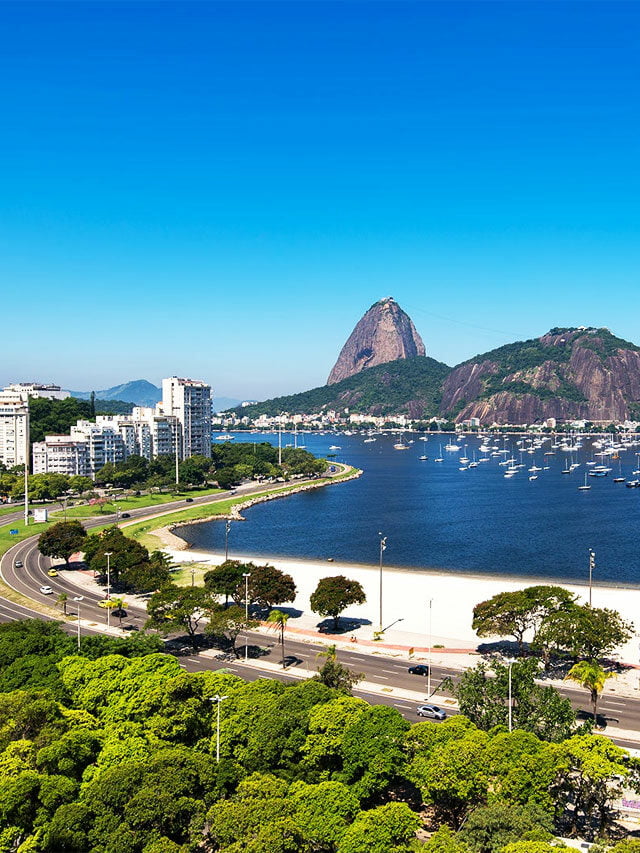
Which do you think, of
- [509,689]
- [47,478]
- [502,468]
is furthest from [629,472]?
[509,689]

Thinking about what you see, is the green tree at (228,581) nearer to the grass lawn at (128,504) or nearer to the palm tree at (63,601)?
the palm tree at (63,601)

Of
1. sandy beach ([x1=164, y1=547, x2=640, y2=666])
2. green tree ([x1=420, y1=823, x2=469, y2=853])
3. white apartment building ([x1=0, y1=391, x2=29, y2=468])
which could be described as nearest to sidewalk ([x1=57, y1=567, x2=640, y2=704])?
sandy beach ([x1=164, y1=547, x2=640, y2=666])

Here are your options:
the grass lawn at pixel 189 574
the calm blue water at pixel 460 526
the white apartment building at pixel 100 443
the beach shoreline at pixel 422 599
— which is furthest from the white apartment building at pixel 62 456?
the grass lawn at pixel 189 574

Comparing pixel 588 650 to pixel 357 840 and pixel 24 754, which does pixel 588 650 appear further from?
pixel 24 754

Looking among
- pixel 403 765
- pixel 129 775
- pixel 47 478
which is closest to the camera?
pixel 129 775

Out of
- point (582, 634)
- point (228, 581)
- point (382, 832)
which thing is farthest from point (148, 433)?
point (382, 832)

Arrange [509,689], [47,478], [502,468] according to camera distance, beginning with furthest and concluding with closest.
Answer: [502,468]
[47,478]
[509,689]

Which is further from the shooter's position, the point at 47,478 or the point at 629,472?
the point at 629,472

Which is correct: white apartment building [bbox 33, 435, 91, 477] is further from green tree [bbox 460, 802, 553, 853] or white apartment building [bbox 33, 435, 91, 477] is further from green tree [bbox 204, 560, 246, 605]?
green tree [bbox 460, 802, 553, 853]
